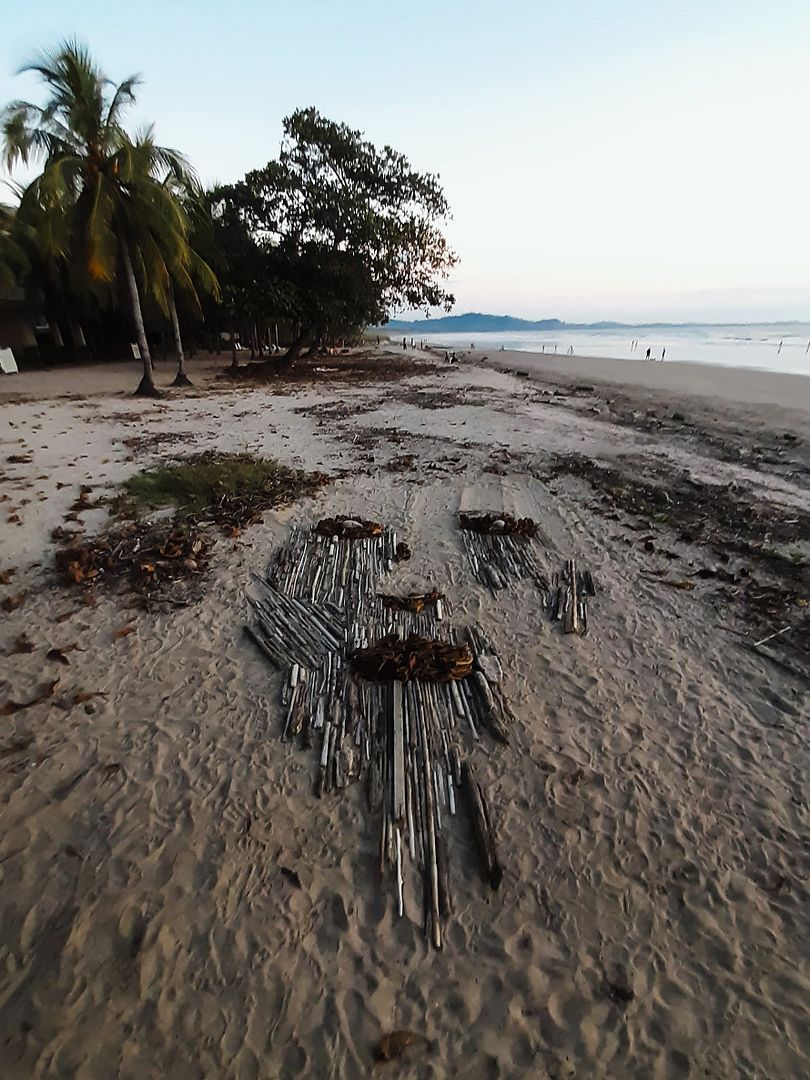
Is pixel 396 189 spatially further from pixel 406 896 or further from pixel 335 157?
pixel 406 896

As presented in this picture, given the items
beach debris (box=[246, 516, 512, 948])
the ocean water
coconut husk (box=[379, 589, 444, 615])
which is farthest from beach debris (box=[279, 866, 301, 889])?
the ocean water

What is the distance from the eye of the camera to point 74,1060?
214cm

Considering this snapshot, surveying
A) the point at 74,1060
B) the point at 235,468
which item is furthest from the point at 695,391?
the point at 74,1060

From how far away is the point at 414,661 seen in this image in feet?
14.2

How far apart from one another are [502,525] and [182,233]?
15.4m

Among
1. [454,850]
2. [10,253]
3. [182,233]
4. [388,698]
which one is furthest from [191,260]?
[454,850]

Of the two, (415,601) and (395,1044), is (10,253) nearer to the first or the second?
(415,601)

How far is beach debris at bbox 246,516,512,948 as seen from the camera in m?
3.04

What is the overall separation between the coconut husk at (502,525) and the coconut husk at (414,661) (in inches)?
99.2

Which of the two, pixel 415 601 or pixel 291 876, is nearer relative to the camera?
pixel 291 876

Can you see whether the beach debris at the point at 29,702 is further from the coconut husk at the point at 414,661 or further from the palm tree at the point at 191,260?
the palm tree at the point at 191,260

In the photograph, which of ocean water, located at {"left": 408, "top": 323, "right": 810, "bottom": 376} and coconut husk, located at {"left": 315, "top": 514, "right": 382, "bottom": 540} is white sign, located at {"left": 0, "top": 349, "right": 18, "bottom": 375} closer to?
coconut husk, located at {"left": 315, "top": 514, "right": 382, "bottom": 540}

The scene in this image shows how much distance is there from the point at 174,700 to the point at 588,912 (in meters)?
3.19

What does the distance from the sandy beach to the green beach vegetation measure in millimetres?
12401
